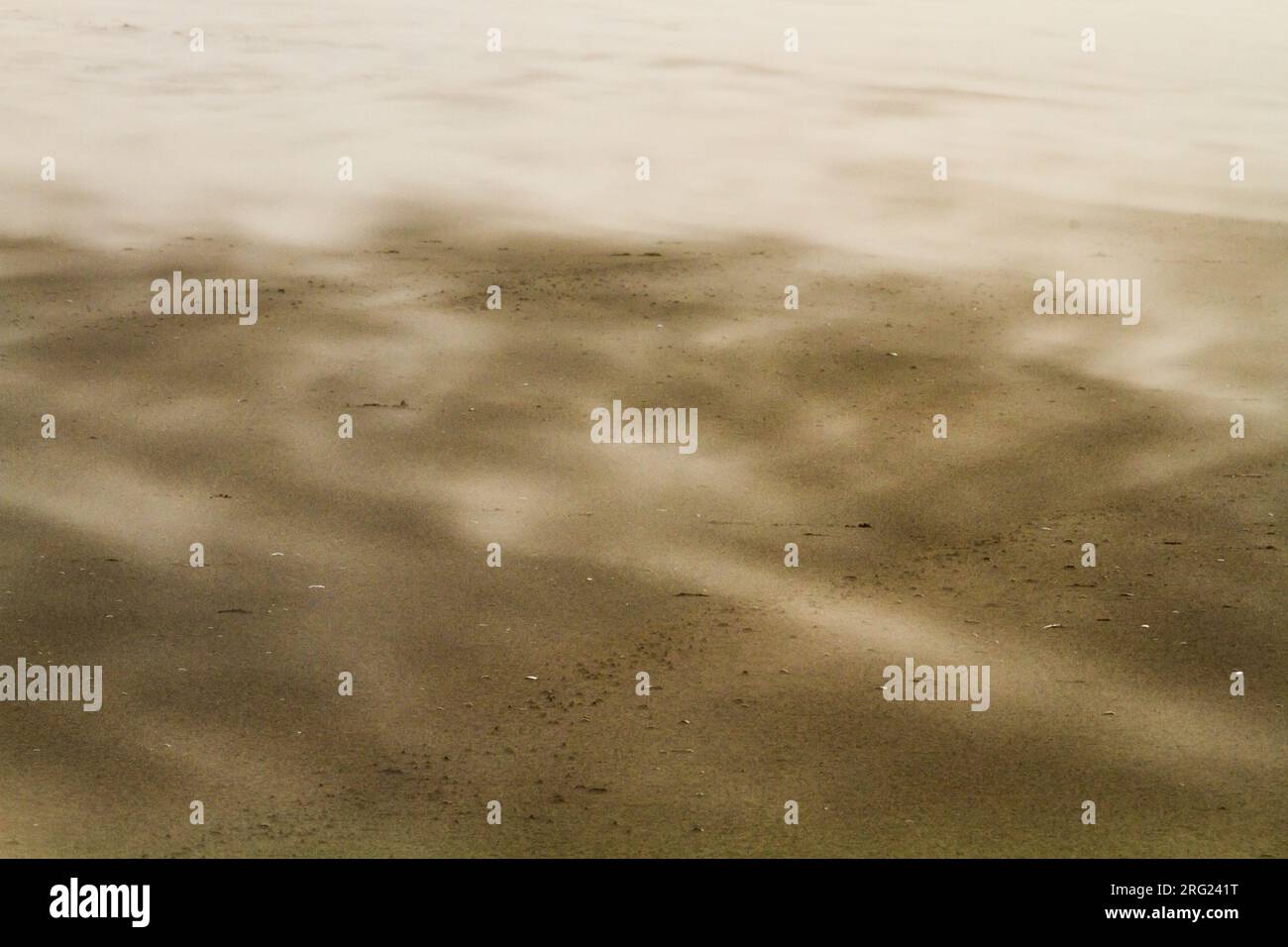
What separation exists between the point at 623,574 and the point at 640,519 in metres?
0.35

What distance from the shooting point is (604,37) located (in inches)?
480

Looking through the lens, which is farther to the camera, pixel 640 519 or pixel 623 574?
pixel 640 519

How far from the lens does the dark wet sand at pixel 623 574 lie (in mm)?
3740

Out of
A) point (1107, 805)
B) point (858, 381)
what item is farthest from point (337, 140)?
point (1107, 805)

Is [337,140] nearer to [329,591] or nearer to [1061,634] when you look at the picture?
[329,591]

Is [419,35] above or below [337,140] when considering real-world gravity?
above

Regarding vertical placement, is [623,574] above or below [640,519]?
below

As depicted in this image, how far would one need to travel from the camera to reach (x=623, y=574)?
15.4ft

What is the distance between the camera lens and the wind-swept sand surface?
12.4ft

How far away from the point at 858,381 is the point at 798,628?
73.2 inches

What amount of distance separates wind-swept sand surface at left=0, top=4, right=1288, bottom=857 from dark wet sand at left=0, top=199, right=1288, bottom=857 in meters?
0.02

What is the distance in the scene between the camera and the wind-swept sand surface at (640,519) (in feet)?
12.4

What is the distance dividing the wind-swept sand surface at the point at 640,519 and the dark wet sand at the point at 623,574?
0.02 metres

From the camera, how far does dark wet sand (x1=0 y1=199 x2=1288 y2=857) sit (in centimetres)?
374
